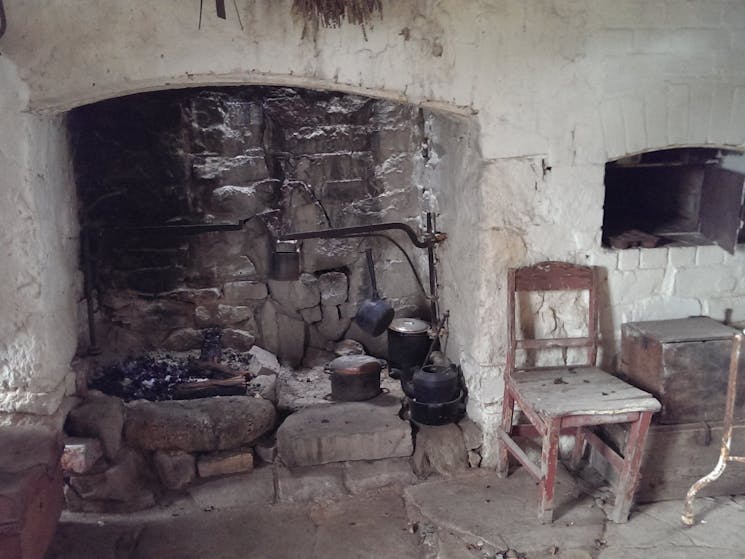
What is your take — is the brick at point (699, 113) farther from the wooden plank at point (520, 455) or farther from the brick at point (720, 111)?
the wooden plank at point (520, 455)

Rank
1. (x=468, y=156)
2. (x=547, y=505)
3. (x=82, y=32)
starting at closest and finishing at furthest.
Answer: (x=82, y=32), (x=547, y=505), (x=468, y=156)

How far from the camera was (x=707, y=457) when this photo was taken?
331 centimetres

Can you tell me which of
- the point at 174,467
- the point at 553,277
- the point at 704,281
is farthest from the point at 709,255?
the point at 174,467

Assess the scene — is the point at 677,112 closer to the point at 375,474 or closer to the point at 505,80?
the point at 505,80

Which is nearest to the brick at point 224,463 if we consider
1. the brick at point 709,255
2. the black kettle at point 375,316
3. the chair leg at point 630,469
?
the black kettle at point 375,316

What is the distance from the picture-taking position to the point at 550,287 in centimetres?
341

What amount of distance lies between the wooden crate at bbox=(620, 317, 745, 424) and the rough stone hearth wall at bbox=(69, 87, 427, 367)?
6.45 feet

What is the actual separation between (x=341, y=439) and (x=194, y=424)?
820 millimetres

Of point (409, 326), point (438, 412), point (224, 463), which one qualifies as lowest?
point (224, 463)

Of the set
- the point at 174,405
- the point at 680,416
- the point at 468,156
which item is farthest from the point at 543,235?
the point at 174,405

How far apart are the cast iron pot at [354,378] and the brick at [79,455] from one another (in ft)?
4.78

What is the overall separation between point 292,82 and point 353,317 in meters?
2.19

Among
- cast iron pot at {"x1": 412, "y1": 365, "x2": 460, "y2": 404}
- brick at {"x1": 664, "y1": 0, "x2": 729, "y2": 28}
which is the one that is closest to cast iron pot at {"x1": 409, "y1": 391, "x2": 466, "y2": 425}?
cast iron pot at {"x1": 412, "y1": 365, "x2": 460, "y2": 404}

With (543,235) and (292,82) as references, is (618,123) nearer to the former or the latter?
(543,235)
